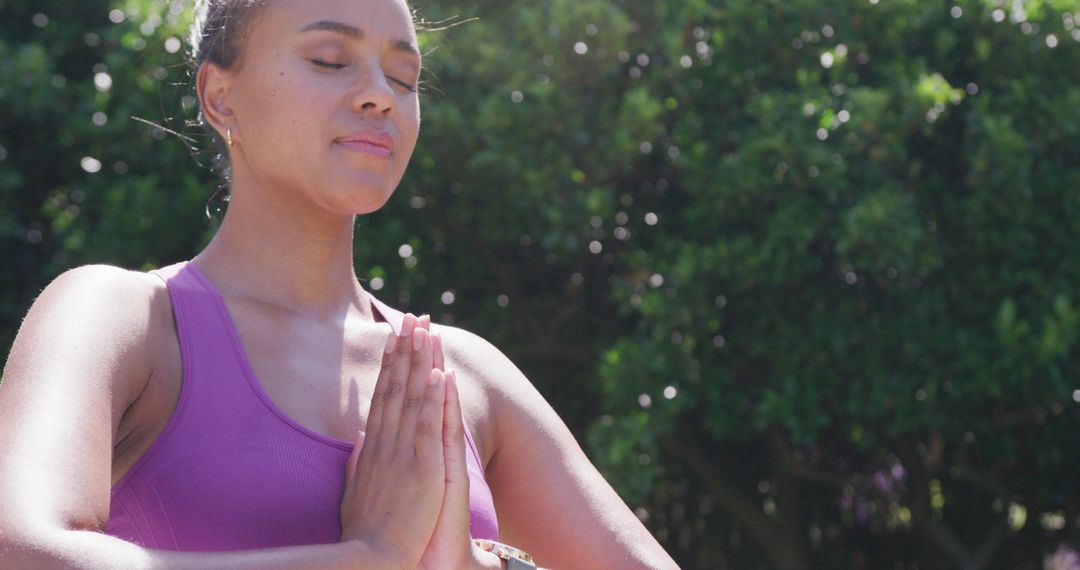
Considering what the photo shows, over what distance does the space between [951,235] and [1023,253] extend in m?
0.32

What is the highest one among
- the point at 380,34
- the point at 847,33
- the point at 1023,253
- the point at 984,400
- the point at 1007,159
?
the point at 380,34

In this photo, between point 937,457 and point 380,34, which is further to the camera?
point 937,457

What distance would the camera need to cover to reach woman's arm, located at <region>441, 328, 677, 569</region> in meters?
2.22

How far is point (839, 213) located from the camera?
5406mm

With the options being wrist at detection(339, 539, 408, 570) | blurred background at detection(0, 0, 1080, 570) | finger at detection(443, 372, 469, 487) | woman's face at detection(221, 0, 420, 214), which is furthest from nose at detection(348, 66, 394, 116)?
blurred background at detection(0, 0, 1080, 570)

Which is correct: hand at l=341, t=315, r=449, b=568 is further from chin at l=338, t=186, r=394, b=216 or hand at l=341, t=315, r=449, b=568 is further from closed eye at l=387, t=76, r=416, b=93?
closed eye at l=387, t=76, r=416, b=93

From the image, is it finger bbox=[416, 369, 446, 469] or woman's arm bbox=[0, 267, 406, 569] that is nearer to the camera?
woman's arm bbox=[0, 267, 406, 569]

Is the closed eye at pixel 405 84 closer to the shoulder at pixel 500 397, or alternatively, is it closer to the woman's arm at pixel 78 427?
the shoulder at pixel 500 397

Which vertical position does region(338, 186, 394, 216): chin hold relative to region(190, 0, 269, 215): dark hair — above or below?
below

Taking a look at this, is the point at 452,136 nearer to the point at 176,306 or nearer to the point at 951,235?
the point at 951,235

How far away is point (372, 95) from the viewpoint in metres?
2.08

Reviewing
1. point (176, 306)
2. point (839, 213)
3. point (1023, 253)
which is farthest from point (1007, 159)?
point (176, 306)

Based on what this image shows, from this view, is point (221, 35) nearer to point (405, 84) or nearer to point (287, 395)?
point (405, 84)

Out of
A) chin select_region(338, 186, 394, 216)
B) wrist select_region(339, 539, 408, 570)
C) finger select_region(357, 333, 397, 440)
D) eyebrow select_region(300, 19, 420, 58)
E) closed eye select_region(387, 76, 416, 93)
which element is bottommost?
wrist select_region(339, 539, 408, 570)
